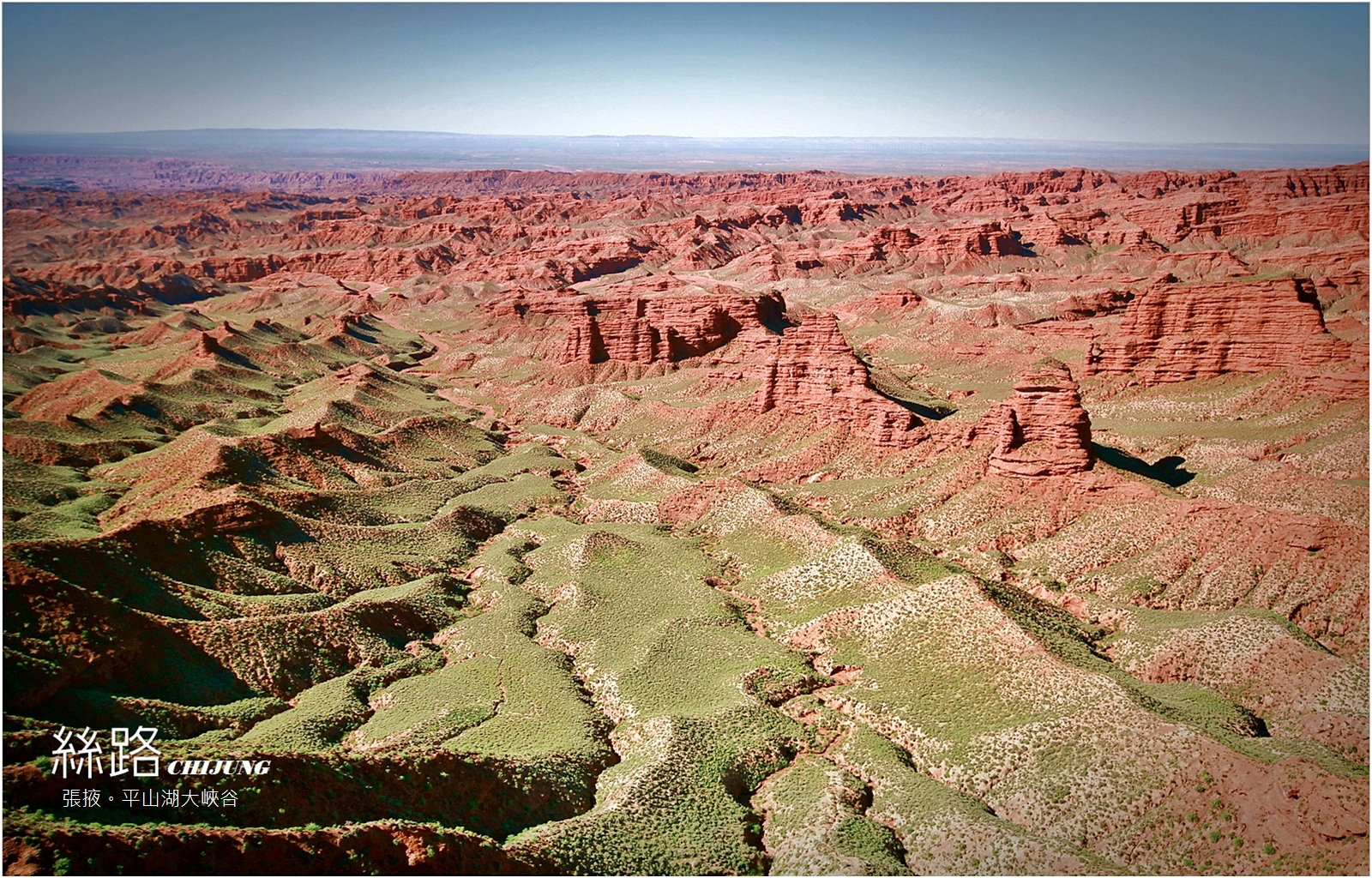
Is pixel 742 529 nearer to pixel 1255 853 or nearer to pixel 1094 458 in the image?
pixel 1094 458

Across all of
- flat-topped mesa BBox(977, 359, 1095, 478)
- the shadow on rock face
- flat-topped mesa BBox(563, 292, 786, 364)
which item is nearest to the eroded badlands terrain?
flat-topped mesa BBox(977, 359, 1095, 478)

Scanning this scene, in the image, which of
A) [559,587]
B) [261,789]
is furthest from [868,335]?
[261,789]

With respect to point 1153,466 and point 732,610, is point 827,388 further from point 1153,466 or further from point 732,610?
point 732,610

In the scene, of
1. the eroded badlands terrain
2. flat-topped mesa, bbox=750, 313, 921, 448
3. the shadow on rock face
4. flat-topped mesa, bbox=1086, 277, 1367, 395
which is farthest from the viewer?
flat-topped mesa, bbox=1086, 277, 1367, 395

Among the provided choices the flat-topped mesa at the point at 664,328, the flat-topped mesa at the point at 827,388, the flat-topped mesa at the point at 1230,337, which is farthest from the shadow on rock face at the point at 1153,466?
the flat-topped mesa at the point at 664,328

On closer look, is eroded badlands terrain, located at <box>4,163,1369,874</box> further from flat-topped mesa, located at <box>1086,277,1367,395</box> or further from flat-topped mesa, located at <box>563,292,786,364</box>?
flat-topped mesa, located at <box>563,292,786,364</box>

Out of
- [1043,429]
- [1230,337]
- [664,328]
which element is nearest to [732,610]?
[1043,429]
